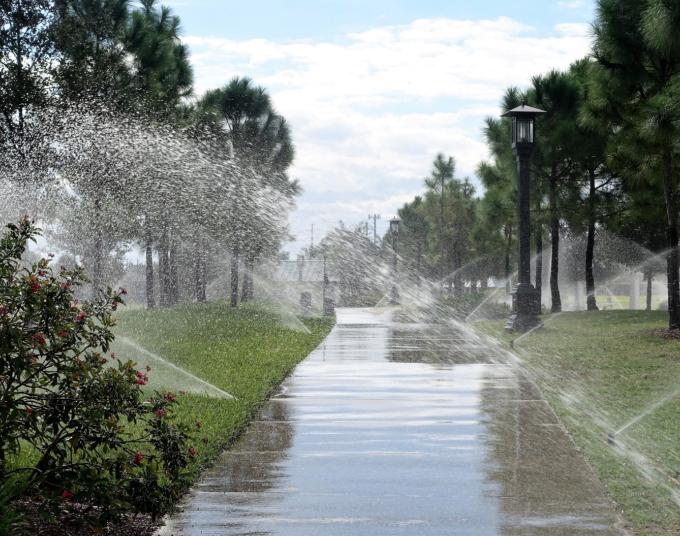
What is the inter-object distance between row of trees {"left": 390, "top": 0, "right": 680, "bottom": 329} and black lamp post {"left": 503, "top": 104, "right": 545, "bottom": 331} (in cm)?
143

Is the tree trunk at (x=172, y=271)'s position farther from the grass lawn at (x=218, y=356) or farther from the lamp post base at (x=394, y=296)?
the lamp post base at (x=394, y=296)

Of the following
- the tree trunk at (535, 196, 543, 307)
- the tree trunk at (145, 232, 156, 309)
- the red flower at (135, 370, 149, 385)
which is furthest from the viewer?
the tree trunk at (535, 196, 543, 307)

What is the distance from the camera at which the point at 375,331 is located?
23.5 meters

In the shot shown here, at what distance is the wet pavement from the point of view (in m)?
5.59

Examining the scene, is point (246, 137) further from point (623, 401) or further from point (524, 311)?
point (623, 401)

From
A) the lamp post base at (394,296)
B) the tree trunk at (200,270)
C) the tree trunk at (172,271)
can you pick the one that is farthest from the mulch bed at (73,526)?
the tree trunk at (200,270)

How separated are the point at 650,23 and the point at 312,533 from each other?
15.1 metres

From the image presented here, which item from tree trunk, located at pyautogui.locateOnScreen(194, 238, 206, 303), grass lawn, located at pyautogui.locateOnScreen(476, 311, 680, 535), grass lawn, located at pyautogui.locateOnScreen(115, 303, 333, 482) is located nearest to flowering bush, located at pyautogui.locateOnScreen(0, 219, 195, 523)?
grass lawn, located at pyautogui.locateOnScreen(115, 303, 333, 482)

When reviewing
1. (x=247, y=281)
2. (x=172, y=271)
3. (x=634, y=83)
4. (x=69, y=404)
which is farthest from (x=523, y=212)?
(x=247, y=281)

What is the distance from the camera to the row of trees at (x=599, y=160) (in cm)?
2056

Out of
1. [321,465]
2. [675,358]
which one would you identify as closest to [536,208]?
[675,358]

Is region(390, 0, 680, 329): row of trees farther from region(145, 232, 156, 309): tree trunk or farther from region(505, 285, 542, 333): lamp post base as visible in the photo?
region(145, 232, 156, 309): tree trunk

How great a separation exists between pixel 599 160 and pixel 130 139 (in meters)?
15.9

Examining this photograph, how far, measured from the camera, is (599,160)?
34.1 meters
